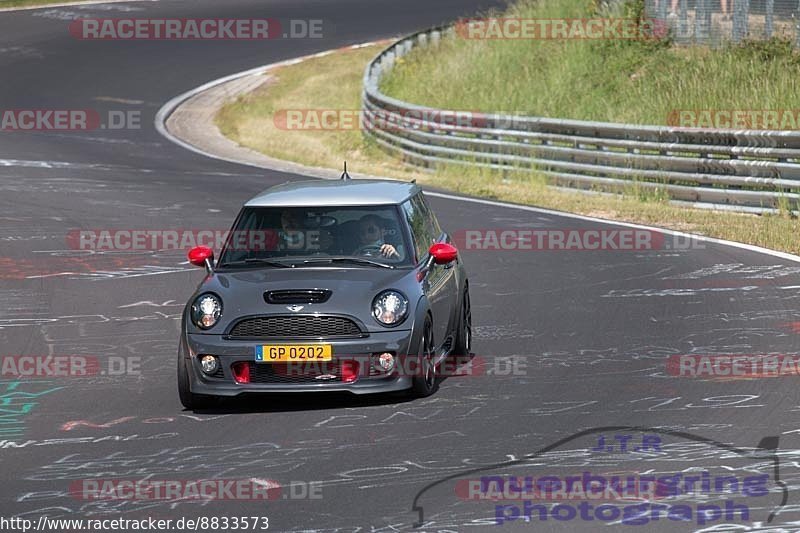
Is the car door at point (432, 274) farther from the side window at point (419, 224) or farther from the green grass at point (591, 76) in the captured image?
the green grass at point (591, 76)

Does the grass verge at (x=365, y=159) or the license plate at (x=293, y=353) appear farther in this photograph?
the grass verge at (x=365, y=159)

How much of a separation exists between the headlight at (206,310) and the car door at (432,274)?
1.51 m

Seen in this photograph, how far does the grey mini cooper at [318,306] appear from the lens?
10.0m

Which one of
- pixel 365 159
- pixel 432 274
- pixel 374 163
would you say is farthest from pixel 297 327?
pixel 365 159

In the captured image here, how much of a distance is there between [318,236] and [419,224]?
97 centimetres

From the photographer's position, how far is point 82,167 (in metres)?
28.1

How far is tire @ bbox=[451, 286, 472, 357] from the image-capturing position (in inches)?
463

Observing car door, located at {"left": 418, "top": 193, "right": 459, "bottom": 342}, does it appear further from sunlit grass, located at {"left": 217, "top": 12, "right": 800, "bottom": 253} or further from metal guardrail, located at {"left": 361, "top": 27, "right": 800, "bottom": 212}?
metal guardrail, located at {"left": 361, "top": 27, "right": 800, "bottom": 212}

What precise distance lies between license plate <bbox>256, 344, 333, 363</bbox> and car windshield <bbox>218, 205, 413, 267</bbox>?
1.02 metres

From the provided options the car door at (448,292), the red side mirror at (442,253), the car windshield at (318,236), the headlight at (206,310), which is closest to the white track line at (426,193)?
the car door at (448,292)

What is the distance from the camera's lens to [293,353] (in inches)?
392

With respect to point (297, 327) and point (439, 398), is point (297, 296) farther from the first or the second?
point (439, 398)

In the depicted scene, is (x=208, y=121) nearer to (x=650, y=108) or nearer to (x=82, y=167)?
(x=82, y=167)

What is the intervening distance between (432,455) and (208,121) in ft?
100
